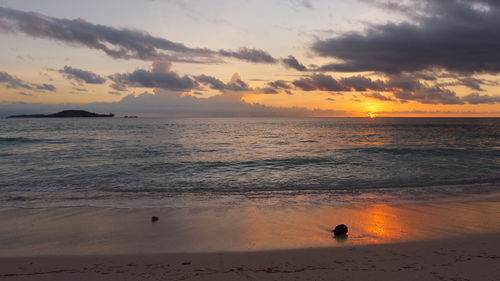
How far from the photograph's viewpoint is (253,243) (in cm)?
733

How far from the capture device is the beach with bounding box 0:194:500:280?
577 centimetres

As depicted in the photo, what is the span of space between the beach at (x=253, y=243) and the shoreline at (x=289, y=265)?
2cm

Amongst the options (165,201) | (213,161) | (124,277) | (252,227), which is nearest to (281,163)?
(213,161)

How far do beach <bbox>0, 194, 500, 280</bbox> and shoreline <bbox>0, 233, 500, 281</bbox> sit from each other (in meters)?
0.02

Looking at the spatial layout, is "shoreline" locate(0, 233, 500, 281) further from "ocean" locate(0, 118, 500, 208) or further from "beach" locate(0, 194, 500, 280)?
"ocean" locate(0, 118, 500, 208)

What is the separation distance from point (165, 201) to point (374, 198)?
9.15 meters

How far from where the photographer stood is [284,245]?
282 inches

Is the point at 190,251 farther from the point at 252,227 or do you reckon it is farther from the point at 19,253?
the point at 19,253

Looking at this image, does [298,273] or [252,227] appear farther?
[252,227]

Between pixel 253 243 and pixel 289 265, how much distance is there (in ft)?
4.96

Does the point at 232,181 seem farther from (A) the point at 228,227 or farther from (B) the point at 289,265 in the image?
(B) the point at 289,265

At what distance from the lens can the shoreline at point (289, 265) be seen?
220 inches

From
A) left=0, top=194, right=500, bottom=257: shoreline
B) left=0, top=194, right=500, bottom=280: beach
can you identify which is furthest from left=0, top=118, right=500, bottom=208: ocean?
left=0, top=194, right=500, bottom=280: beach

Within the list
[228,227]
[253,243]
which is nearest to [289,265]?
[253,243]
